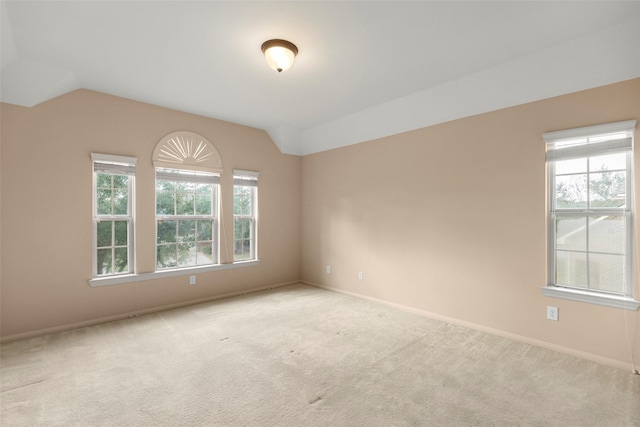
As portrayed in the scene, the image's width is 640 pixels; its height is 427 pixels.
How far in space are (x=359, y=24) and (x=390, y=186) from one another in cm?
227

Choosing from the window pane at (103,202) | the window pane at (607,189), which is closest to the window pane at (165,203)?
the window pane at (103,202)

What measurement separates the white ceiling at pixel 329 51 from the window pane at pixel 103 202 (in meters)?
1.12

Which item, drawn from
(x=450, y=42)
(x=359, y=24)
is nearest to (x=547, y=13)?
(x=450, y=42)

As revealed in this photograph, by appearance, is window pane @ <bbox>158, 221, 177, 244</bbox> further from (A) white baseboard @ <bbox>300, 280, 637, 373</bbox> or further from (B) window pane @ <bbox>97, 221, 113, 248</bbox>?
(A) white baseboard @ <bbox>300, 280, 637, 373</bbox>

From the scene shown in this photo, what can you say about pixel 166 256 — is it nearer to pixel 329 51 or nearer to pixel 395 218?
pixel 395 218

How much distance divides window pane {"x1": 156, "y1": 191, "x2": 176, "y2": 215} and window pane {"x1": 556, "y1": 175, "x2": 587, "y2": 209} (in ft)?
14.9

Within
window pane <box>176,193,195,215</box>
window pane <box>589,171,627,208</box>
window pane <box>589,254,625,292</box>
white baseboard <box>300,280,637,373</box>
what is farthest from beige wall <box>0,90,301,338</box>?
window pane <box>589,171,627,208</box>

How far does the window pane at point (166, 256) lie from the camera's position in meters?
4.21

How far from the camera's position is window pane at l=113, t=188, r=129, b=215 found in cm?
384

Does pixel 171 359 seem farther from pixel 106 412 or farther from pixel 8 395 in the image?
pixel 8 395

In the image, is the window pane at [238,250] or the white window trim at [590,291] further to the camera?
the window pane at [238,250]

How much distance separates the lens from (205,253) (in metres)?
4.62

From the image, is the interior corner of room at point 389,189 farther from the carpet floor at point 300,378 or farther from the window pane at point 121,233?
the carpet floor at point 300,378

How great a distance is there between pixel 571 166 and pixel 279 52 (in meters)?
2.87
